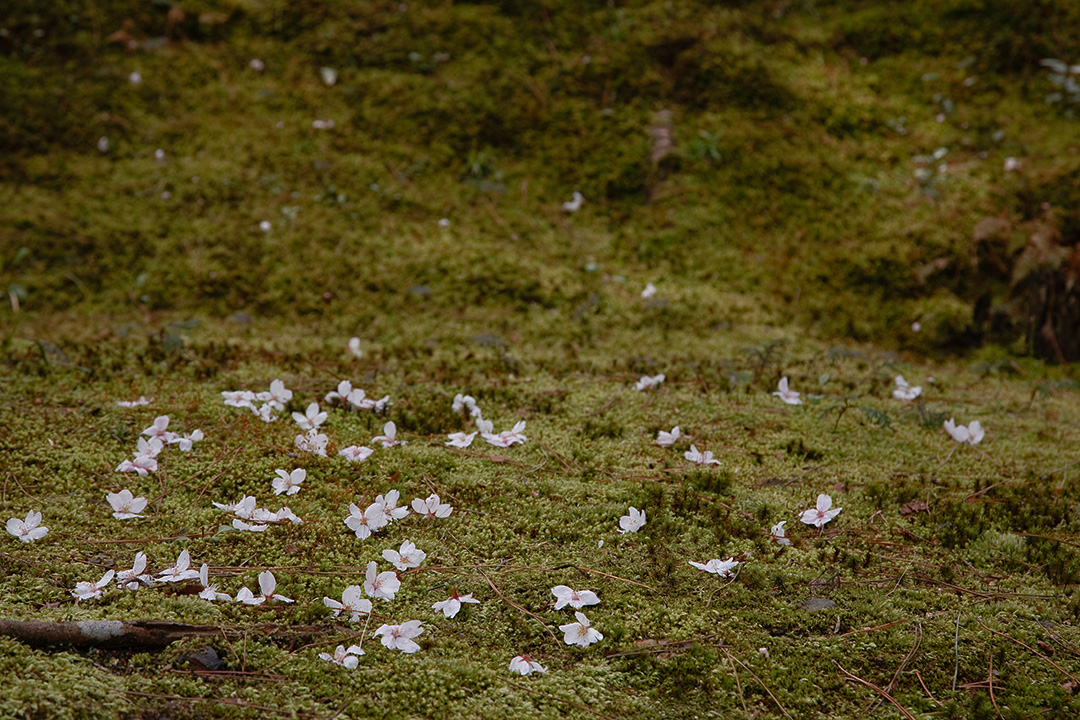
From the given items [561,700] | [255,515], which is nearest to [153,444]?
[255,515]

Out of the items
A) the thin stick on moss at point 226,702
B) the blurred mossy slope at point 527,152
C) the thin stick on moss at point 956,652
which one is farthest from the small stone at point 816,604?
the blurred mossy slope at point 527,152

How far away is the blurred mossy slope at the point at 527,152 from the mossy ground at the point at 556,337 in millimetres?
33

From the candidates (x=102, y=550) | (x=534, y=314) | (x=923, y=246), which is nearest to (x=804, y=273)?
(x=923, y=246)

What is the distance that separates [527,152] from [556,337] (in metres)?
2.04

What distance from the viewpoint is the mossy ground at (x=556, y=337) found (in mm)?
2076

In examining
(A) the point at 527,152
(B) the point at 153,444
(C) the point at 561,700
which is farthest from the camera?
(A) the point at 527,152

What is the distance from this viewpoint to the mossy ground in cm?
208

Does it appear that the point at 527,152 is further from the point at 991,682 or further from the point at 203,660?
the point at 991,682

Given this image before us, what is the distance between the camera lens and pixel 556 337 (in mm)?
4828

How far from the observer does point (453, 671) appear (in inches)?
77.6

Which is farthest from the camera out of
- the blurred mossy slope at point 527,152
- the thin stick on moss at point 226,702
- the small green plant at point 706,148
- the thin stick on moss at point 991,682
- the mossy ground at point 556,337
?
the small green plant at point 706,148

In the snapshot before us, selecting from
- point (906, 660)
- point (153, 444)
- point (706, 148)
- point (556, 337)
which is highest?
point (706, 148)

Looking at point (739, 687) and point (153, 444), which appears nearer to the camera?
point (739, 687)

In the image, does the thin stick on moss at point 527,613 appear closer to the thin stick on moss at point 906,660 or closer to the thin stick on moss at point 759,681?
the thin stick on moss at point 759,681
